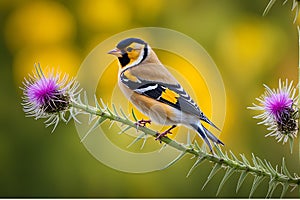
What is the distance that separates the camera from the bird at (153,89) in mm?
1514

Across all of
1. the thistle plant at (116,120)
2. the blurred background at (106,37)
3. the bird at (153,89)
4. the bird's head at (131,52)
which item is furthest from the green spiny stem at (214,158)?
the blurred background at (106,37)

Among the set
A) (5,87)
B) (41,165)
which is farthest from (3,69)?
(41,165)

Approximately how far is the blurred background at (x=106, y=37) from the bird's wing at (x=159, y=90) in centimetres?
271

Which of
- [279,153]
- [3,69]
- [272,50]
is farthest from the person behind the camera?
[3,69]

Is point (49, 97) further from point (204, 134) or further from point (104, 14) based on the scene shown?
point (104, 14)

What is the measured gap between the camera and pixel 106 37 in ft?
14.8

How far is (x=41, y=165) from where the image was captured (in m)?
4.65

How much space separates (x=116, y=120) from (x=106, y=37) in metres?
3.41

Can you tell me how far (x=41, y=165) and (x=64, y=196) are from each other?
37 centimetres

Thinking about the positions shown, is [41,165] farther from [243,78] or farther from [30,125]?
[243,78]

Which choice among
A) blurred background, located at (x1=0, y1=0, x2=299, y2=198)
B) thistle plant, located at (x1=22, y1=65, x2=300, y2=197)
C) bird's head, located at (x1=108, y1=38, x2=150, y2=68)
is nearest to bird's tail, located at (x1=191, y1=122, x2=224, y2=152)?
thistle plant, located at (x1=22, y1=65, x2=300, y2=197)

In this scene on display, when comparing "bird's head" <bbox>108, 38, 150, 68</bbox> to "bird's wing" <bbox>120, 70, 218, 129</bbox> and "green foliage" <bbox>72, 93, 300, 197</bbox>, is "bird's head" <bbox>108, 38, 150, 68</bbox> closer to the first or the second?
"bird's wing" <bbox>120, 70, 218, 129</bbox>

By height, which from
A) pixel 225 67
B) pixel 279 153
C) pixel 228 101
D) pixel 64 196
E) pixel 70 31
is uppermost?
pixel 70 31

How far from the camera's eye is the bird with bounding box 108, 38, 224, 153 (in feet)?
4.97
